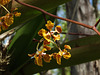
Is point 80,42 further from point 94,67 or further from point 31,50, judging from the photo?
point 94,67

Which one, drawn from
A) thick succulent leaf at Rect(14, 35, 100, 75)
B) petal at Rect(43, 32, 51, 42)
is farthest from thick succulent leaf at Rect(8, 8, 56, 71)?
petal at Rect(43, 32, 51, 42)

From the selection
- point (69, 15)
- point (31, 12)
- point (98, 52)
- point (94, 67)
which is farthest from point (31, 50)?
point (69, 15)

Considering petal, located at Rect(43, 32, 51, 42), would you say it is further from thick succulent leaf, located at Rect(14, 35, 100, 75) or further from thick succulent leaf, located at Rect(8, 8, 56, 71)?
thick succulent leaf, located at Rect(8, 8, 56, 71)

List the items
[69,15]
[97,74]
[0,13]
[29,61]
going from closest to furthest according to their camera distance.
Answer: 1. [0,13]
2. [29,61]
3. [97,74]
4. [69,15]

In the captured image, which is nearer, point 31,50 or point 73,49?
point 73,49

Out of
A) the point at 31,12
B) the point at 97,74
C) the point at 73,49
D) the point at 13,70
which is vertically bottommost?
the point at 97,74

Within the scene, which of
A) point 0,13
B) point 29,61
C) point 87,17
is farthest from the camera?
point 87,17

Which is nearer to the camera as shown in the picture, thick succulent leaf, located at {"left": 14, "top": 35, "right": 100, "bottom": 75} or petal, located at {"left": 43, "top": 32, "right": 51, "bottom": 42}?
petal, located at {"left": 43, "top": 32, "right": 51, "bottom": 42}

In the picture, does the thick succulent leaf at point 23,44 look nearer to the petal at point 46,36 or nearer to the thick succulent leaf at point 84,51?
the thick succulent leaf at point 84,51
